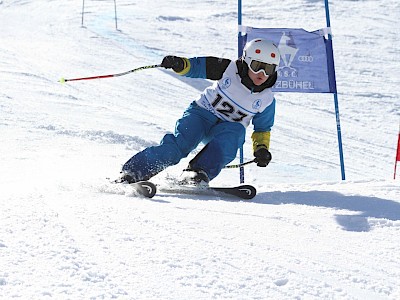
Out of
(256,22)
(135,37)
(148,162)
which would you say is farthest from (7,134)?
(256,22)

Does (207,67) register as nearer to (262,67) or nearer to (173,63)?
(173,63)

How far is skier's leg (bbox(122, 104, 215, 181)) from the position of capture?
432 cm

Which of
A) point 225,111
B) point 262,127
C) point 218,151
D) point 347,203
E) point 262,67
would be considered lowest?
point 347,203

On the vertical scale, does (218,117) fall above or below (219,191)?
above

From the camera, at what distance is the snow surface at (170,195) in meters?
2.28

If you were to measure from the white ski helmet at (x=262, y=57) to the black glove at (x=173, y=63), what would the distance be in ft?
1.63

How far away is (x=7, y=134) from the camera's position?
21.5ft

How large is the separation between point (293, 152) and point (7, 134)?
3592mm

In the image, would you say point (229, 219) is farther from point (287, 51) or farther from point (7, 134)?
point (7, 134)

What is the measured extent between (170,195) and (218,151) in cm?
61

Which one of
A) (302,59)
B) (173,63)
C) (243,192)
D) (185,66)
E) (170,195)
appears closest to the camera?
(170,195)

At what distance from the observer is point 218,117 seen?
491 cm

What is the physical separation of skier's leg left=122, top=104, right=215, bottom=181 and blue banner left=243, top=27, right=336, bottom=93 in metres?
1.11

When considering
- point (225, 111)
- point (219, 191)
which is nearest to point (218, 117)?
point (225, 111)
